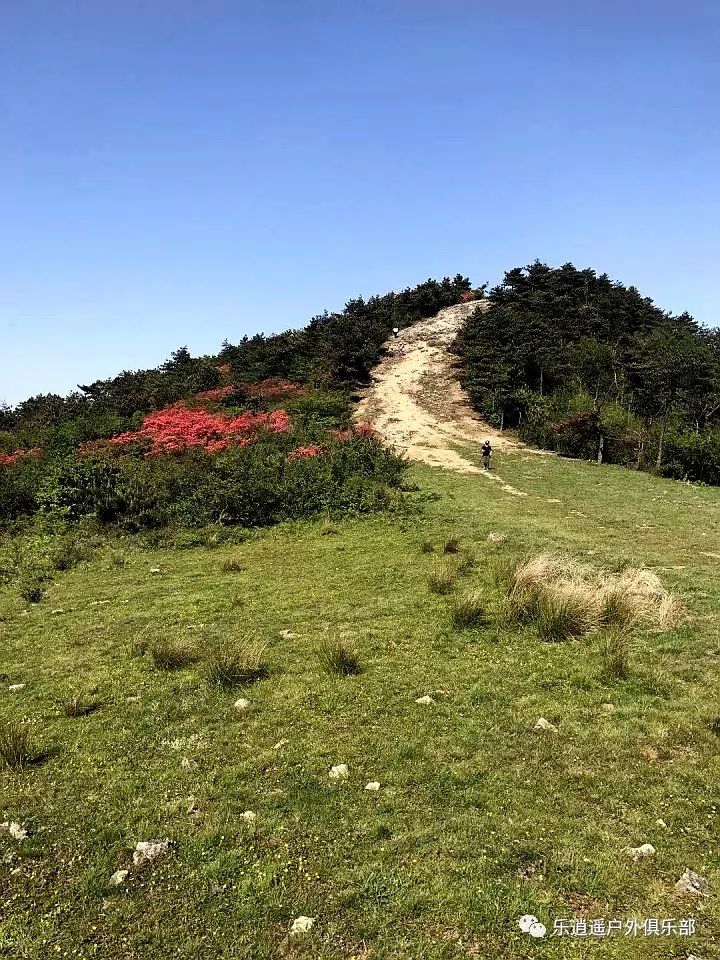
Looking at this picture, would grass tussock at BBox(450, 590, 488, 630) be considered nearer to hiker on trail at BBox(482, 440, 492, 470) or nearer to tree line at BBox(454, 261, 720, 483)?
hiker on trail at BBox(482, 440, 492, 470)

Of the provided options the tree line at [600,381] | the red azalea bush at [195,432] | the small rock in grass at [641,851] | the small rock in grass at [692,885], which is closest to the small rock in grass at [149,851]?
the small rock in grass at [641,851]

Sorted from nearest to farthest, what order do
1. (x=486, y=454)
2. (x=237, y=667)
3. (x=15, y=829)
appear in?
(x=15, y=829)
(x=237, y=667)
(x=486, y=454)

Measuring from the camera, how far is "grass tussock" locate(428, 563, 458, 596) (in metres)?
13.1

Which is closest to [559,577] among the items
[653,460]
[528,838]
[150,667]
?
[528,838]

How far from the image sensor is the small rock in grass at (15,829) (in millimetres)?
6102

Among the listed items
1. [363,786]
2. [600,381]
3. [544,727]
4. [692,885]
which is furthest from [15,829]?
[600,381]

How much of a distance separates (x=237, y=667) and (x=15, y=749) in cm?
314

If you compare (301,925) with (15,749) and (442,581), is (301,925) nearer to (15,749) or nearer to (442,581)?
(15,749)

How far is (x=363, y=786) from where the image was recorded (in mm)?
6695

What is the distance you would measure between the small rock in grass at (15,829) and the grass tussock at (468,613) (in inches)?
287

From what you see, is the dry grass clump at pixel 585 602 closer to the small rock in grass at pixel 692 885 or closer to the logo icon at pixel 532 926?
the small rock in grass at pixel 692 885

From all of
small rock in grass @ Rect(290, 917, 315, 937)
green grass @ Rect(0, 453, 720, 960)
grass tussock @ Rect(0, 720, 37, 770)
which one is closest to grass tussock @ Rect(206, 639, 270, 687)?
green grass @ Rect(0, 453, 720, 960)

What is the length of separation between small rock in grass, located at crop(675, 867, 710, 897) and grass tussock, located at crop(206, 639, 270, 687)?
20.2 ft

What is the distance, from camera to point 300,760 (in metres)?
7.21
